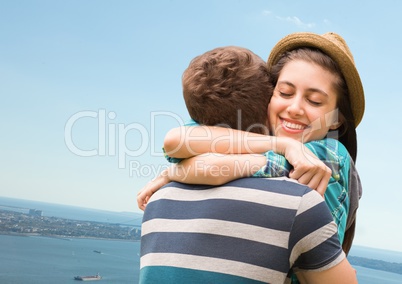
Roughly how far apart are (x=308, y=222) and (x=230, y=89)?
380mm

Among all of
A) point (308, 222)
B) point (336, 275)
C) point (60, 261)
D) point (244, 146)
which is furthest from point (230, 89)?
point (60, 261)

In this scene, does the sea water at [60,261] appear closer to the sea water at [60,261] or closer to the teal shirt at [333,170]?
the sea water at [60,261]

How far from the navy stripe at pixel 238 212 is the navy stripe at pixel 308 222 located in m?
0.02

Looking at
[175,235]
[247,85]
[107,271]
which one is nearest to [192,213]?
[175,235]

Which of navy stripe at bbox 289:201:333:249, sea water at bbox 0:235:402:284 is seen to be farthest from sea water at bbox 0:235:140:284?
navy stripe at bbox 289:201:333:249

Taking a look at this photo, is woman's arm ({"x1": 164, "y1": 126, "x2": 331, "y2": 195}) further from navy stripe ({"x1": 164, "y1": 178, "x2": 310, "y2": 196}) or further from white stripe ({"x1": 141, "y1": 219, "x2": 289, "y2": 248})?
white stripe ({"x1": 141, "y1": 219, "x2": 289, "y2": 248})

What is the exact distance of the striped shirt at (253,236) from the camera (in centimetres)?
97

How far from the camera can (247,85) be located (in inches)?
45.8

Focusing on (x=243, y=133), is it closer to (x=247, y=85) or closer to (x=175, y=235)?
(x=247, y=85)

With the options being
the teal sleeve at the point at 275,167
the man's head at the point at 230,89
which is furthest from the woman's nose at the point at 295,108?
the teal sleeve at the point at 275,167

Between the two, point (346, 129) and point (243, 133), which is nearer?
point (243, 133)

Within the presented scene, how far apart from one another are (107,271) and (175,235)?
1543 inches

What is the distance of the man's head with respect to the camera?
3.78ft

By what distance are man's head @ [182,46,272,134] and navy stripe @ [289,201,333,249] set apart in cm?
30
